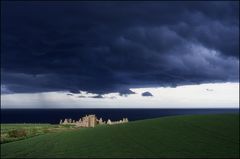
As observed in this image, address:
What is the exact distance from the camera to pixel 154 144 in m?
51.1

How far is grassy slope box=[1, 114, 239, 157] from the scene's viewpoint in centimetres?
4431

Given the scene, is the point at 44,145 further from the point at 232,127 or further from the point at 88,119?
the point at 88,119

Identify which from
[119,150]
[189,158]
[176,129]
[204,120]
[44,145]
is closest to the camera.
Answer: [189,158]

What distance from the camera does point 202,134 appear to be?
59.1 metres

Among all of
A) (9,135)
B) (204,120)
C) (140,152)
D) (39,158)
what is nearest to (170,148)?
(140,152)

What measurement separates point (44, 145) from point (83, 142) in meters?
6.41

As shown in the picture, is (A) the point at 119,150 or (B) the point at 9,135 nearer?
(A) the point at 119,150

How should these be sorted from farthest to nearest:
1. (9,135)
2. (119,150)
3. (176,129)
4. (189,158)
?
1. (9,135)
2. (176,129)
3. (119,150)
4. (189,158)

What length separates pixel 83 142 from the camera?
186 ft

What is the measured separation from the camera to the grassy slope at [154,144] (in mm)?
44312

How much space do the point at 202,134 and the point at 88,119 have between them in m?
54.5

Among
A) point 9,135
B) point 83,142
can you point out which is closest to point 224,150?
point 83,142

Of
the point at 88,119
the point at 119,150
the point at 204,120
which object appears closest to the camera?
the point at 119,150

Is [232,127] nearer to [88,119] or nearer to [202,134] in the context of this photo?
[202,134]
